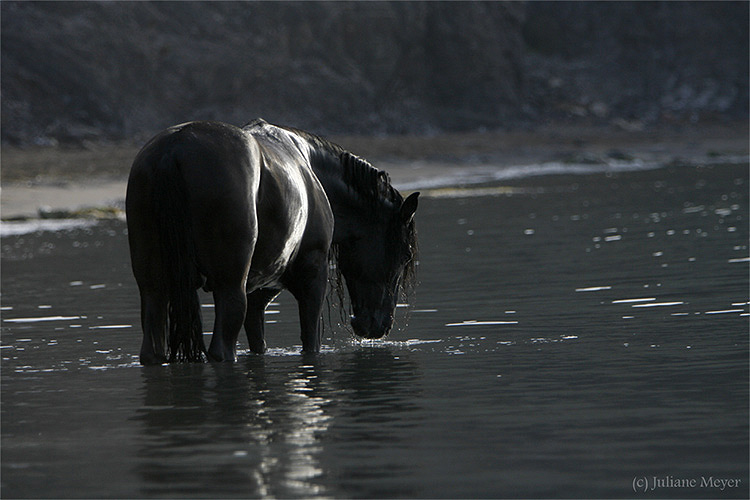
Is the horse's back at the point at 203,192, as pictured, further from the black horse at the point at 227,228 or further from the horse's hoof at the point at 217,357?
the horse's hoof at the point at 217,357

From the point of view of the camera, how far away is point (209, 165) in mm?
6844

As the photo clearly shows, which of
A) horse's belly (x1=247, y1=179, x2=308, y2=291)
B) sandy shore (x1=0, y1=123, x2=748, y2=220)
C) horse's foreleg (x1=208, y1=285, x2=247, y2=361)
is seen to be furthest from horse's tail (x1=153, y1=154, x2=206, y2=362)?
sandy shore (x1=0, y1=123, x2=748, y2=220)

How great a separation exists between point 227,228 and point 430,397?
4.48 ft

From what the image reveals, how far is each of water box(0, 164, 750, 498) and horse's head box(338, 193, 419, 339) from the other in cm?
22

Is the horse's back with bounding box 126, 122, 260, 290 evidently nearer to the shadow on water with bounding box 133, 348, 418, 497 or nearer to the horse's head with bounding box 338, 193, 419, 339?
the shadow on water with bounding box 133, 348, 418, 497

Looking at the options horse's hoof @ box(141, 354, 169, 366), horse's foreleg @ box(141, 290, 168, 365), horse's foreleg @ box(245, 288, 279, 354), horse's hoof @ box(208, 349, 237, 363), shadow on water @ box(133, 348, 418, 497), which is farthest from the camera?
horse's foreleg @ box(245, 288, 279, 354)

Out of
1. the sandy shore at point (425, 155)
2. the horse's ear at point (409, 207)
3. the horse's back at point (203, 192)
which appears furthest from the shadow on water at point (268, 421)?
the sandy shore at point (425, 155)

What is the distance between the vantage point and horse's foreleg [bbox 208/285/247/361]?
712 centimetres

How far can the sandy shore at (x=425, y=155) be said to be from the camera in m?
28.3

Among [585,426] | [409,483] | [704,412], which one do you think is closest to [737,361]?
[704,412]

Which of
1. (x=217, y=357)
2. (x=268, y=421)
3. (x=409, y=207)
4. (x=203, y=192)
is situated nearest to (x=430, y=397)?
(x=268, y=421)

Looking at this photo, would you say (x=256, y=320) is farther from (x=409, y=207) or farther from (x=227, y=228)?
(x=227, y=228)

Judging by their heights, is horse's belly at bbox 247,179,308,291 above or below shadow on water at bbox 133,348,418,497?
above

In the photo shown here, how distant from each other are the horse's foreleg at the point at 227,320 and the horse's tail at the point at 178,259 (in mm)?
126
